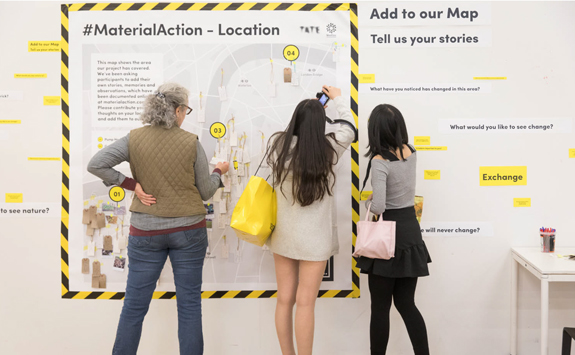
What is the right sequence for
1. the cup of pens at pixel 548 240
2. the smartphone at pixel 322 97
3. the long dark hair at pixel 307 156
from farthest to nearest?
1. the cup of pens at pixel 548 240
2. the smartphone at pixel 322 97
3. the long dark hair at pixel 307 156

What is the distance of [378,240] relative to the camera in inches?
79.0

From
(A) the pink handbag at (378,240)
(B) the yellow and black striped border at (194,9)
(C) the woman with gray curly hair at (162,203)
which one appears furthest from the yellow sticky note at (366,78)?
(C) the woman with gray curly hair at (162,203)

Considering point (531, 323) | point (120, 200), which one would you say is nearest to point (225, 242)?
point (120, 200)

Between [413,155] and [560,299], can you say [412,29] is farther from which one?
[560,299]

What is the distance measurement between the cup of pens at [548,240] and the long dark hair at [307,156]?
146cm

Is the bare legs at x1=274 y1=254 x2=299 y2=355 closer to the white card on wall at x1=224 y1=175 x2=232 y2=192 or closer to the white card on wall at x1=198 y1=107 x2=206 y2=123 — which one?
the white card on wall at x1=224 y1=175 x2=232 y2=192

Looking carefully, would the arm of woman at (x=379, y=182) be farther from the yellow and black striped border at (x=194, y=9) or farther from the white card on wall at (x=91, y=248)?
the white card on wall at (x=91, y=248)

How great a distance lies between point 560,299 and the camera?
2.56m

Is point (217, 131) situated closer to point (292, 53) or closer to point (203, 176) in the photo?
point (203, 176)

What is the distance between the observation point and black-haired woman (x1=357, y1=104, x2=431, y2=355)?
2.00m

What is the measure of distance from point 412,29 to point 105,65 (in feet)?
6.40

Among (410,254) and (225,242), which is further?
(225,242)

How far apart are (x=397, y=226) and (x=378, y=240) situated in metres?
0.13

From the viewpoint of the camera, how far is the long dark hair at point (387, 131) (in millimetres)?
2018
